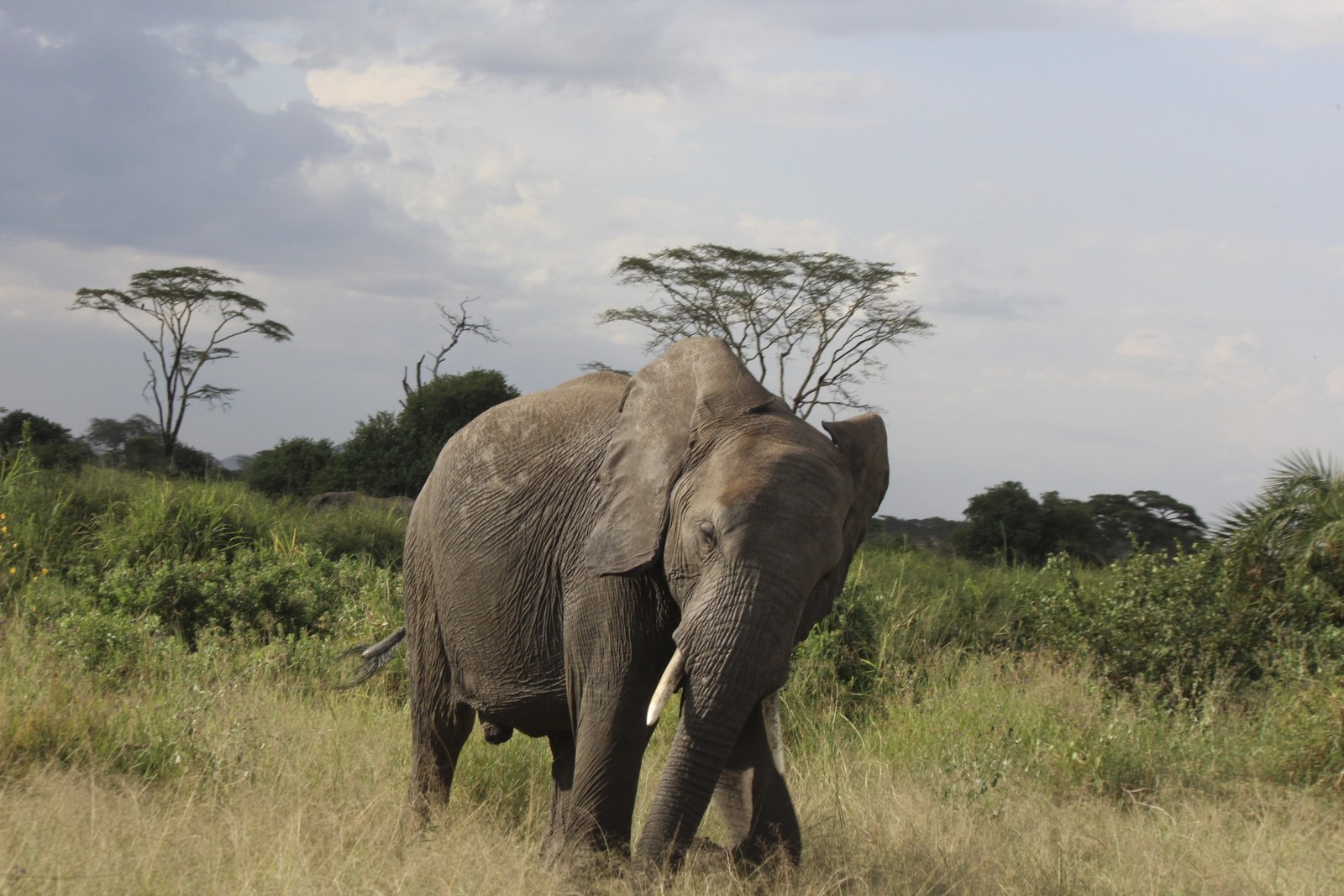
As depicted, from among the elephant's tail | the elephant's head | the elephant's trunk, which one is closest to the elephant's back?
the elephant's head

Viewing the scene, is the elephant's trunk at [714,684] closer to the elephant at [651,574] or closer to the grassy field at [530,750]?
the elephant at [651,574]

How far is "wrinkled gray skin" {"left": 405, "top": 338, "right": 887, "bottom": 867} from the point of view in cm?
358

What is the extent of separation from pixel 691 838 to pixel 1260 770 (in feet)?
14.8

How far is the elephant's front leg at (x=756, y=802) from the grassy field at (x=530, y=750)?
0.12m

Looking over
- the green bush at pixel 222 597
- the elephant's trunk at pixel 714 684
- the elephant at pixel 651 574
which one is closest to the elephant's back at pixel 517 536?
the elephant at pixel 651 574

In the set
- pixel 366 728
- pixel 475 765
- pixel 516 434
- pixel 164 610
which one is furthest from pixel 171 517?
pixel 516 434

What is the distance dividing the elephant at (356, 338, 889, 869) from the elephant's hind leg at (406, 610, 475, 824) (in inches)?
10.9

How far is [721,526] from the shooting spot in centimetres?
356

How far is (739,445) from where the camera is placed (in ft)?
12.2

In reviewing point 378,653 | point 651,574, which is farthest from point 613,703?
point 378,653

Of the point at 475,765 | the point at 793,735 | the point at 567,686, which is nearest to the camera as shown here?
the point at 567,686

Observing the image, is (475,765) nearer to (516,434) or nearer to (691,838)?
(516,434)

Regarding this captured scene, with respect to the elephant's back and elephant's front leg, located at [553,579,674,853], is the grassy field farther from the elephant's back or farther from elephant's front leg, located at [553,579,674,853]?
the elephant's back

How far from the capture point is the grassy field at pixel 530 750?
4387mm
